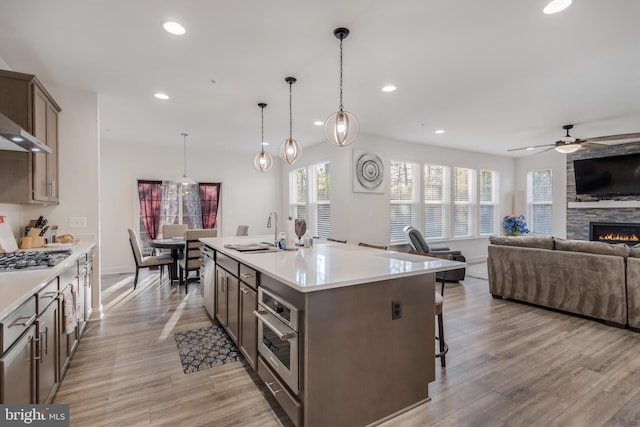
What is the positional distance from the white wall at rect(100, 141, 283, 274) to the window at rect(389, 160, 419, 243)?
304cm

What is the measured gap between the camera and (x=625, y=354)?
2.77 meters

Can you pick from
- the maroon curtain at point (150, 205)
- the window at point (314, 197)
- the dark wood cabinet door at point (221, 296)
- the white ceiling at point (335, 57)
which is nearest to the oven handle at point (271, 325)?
the dark wood cabinet door at point (221, 296)

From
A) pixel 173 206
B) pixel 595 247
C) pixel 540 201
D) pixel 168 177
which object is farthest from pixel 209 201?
pixel 540 201

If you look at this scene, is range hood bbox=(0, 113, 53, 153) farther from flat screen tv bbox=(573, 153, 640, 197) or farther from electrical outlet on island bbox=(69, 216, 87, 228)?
flat screen tv bbox=(573, 153, 640, 197)

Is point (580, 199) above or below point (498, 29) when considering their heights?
below

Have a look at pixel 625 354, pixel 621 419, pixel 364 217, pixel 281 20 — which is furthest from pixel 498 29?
pixel 364 217

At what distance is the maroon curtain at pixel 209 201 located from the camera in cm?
703

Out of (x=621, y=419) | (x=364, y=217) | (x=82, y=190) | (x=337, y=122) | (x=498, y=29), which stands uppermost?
(x=498, y=29)

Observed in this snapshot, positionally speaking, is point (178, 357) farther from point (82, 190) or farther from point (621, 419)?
point (621, 419)

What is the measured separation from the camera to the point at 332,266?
2084mm

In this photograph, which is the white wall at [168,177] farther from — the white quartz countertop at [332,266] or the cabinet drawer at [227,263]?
the white quartz countertop at [332,266]

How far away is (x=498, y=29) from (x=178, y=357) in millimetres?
3758

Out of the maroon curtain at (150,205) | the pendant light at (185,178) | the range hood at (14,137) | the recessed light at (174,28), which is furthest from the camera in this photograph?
the maroon curtain at (150,205)

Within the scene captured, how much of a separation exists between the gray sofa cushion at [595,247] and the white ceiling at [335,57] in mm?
Answer: 1808
